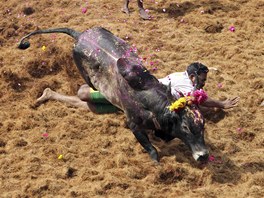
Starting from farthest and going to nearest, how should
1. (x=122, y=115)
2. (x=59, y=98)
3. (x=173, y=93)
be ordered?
(x=59, y=98) < (x=122, y=115) < (x=173, y=93)

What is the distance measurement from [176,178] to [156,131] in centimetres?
54

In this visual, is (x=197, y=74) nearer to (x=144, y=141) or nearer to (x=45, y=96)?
(x=144, y=141)

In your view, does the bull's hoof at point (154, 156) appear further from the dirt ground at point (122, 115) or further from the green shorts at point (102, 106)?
the green shorts at point (102, 106)

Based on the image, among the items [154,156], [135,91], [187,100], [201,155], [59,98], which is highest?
[187,100]

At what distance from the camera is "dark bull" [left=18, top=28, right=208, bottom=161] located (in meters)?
4.46

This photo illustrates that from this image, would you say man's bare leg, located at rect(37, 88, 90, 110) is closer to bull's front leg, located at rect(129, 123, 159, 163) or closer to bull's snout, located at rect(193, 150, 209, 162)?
bull's front leg, located at rect(129, 123, 159, 163)

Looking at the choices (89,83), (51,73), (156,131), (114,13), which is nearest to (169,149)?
(156,131)

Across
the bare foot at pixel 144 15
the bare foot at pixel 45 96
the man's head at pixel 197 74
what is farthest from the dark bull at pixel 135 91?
the bare foot at pixel 144 15

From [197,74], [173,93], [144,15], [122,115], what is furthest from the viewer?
[144,15]

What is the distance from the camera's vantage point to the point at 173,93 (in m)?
4.98

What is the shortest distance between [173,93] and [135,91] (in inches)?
17.3

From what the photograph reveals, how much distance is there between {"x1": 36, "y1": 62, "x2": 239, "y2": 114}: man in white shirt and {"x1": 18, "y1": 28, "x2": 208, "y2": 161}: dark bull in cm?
20

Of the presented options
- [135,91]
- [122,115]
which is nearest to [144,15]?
[122,115]

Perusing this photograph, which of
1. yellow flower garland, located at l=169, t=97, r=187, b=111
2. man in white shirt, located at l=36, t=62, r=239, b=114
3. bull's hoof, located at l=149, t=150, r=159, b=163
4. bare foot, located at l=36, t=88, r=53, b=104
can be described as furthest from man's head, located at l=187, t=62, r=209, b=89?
bare foot, located at l=36, t=88, r=53, b=104
